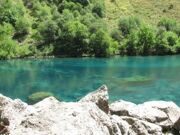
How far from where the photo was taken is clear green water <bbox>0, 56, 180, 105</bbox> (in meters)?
79.2

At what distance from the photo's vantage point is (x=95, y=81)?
10250 centimetres

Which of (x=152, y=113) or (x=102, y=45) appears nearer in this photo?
(x=152, y=113)

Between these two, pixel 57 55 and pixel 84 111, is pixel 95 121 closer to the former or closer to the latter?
pixel 84 111

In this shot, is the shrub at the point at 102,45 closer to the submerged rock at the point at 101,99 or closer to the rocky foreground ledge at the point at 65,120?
the rocky foreground ledge at the point at 65,120

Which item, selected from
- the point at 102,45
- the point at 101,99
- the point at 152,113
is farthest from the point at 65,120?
the point at 102,45

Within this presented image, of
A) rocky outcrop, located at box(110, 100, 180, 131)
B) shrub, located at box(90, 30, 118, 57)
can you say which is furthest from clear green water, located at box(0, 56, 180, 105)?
shrub, located at box(90, 30, 118, 57)

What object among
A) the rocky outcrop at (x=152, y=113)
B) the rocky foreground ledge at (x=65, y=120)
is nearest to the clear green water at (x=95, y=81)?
the rocky outcrop at (x=152, y=113)

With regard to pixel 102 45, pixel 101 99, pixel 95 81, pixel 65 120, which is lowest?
pixel 95 81

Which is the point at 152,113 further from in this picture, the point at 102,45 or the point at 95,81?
the point at 102,45

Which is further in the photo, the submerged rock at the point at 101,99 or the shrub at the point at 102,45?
the shrub at the point at 102,45

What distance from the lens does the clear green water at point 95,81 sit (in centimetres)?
7925

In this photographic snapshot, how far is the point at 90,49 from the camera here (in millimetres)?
190375

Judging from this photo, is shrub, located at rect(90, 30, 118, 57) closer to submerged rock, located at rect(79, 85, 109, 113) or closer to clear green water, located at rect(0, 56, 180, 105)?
clear green water, located at rect(0, 56, 180, 105)

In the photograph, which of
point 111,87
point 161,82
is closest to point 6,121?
point 111,87
